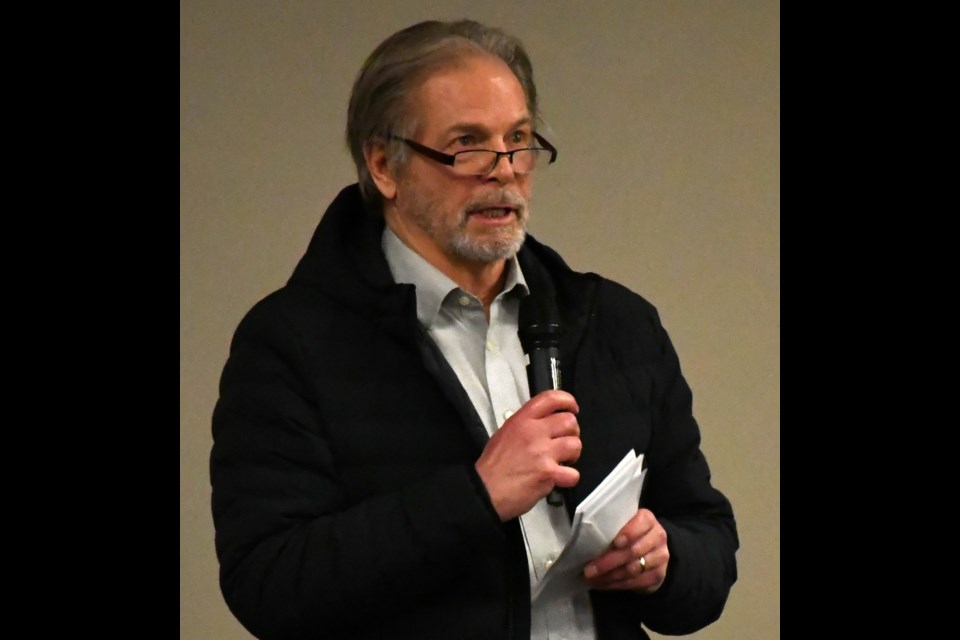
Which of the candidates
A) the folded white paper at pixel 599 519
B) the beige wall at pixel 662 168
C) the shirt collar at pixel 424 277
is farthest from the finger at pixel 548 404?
the beige wall at pixel 662 168

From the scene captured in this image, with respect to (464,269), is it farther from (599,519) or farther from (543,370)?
(599,519)

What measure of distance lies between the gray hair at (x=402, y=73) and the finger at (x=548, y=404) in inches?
21.4

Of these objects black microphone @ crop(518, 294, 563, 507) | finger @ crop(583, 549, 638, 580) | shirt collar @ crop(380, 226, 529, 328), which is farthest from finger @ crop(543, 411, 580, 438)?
shirt collar @ crop(380, 226, 529, 328)

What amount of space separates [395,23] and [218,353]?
1.00m

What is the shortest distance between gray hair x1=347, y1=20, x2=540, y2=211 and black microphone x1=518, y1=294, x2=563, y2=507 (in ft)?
1.20

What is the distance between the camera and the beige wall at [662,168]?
3.32 metres

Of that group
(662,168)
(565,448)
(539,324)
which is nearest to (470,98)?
(539,324)

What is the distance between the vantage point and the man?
5.80 feet

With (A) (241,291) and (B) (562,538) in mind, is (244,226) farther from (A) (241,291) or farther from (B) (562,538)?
(B) (562,538)

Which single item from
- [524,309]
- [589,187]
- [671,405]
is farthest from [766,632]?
[524,309]

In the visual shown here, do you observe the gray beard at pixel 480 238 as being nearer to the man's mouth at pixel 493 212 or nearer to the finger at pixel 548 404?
the man's mouth at pixel 493 212

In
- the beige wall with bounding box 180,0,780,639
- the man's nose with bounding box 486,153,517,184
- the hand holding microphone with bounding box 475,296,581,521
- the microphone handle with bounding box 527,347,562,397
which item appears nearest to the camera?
the hand holding microphone with bounding box 475,296,581,521

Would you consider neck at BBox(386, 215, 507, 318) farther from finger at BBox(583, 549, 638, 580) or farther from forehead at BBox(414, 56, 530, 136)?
finger at BBox(583, 549, 638, 580)

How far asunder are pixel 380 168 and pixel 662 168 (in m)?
1.53
